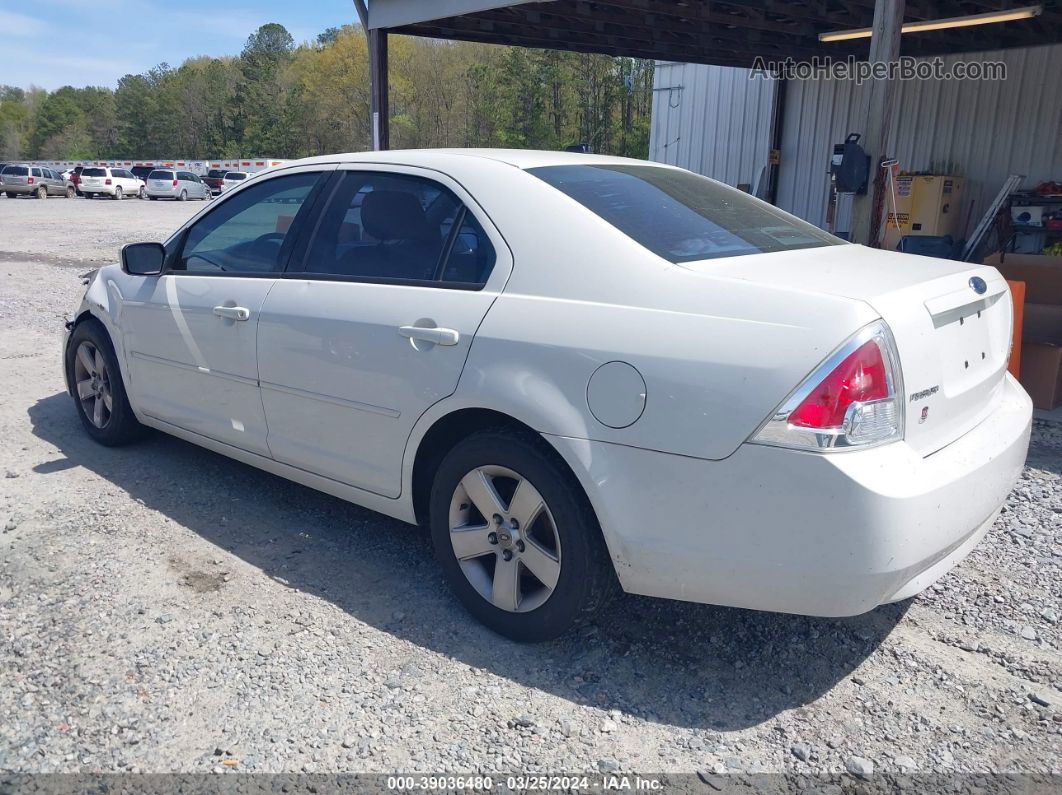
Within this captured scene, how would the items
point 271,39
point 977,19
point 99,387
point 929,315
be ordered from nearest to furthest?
point 929,315 → point 99,387 → point 977,19 → point 271,39

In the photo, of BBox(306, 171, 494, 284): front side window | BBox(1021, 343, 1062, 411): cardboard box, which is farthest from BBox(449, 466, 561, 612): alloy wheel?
BBox(1021, 343, 1062, 411): cardboard box

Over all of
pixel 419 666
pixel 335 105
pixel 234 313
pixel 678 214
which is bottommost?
pixel 419 666

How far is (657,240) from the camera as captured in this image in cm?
288

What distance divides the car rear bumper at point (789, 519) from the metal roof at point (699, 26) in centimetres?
817

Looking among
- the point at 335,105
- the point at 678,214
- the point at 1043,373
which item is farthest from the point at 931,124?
the point at 335,105

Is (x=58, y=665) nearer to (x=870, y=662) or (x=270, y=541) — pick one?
(x=270, y=541)

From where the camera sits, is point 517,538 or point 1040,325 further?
point 1040,325

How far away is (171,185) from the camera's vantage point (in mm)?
39344

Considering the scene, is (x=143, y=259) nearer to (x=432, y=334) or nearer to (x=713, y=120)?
(x=432, y=334)

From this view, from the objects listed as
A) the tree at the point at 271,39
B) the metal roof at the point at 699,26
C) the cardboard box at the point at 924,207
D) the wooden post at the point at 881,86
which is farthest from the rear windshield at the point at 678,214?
the tree at the point at 271,39

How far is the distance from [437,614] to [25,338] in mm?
6723

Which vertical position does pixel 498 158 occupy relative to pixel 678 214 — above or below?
above

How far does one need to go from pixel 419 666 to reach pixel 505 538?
0.51 meters

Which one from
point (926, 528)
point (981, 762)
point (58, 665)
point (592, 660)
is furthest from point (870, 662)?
point (58, 665)
